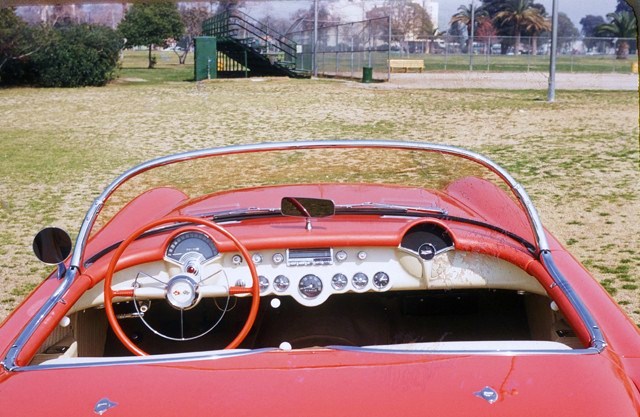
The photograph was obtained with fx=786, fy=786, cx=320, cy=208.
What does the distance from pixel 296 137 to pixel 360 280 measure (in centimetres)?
728

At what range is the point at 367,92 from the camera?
61.1ft

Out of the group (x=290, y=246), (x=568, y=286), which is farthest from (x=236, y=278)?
(x=568, y=286)

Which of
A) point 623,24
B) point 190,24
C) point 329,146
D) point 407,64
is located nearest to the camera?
point 329,146

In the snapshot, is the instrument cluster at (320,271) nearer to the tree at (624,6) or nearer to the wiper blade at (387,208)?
the wiper blade at (387,208)

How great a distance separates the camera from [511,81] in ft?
58.2

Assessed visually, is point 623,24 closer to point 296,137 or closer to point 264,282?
point 264,282

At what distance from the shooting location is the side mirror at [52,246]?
2.11 metres

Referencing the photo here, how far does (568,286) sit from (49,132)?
916 centimetres

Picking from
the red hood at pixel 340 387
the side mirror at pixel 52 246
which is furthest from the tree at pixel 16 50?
the red hood at pixel 340 387

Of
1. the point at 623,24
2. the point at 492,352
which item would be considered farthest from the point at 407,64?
the point at 492,352

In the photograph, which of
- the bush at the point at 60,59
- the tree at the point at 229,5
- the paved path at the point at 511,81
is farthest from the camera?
the bush at the point at 60,59

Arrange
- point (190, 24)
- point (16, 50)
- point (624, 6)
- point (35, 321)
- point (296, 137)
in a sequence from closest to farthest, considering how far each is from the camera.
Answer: point (624, 6)
point (35, 321)
point (190, 24)
point (296, 137)
point (16, 50)

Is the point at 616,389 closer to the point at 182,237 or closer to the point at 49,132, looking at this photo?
the point at 182,237

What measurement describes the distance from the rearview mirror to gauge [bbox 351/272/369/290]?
246mm
